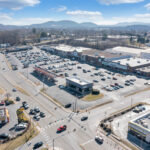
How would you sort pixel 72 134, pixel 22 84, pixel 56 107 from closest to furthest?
pixel 72 134
pixel 56 107
pixel 22 84

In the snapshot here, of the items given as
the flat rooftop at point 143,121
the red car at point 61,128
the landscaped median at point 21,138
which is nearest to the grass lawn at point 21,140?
the landscaped median at point 21,138

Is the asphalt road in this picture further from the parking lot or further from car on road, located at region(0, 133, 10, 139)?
car on road, located at region(0, 133, 10, 139)

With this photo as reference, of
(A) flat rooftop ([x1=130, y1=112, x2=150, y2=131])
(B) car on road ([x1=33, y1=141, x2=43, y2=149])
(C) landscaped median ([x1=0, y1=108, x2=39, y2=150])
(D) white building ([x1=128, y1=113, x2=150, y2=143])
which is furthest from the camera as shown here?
(A) flat rooftop ([x1=130, y1=112, x2=150, y2=131])

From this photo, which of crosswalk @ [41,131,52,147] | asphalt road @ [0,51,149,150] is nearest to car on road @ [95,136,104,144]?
asphalt road @ [0,51,149,150]

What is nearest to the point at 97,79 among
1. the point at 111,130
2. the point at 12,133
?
the point at 111,130

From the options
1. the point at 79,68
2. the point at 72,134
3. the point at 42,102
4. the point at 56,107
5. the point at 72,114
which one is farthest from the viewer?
the point at 79,68

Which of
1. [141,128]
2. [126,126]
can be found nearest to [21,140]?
[126,126]

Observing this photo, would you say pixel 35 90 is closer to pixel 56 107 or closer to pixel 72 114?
pixel 56 107

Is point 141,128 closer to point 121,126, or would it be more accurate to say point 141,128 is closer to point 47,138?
point 121,126
